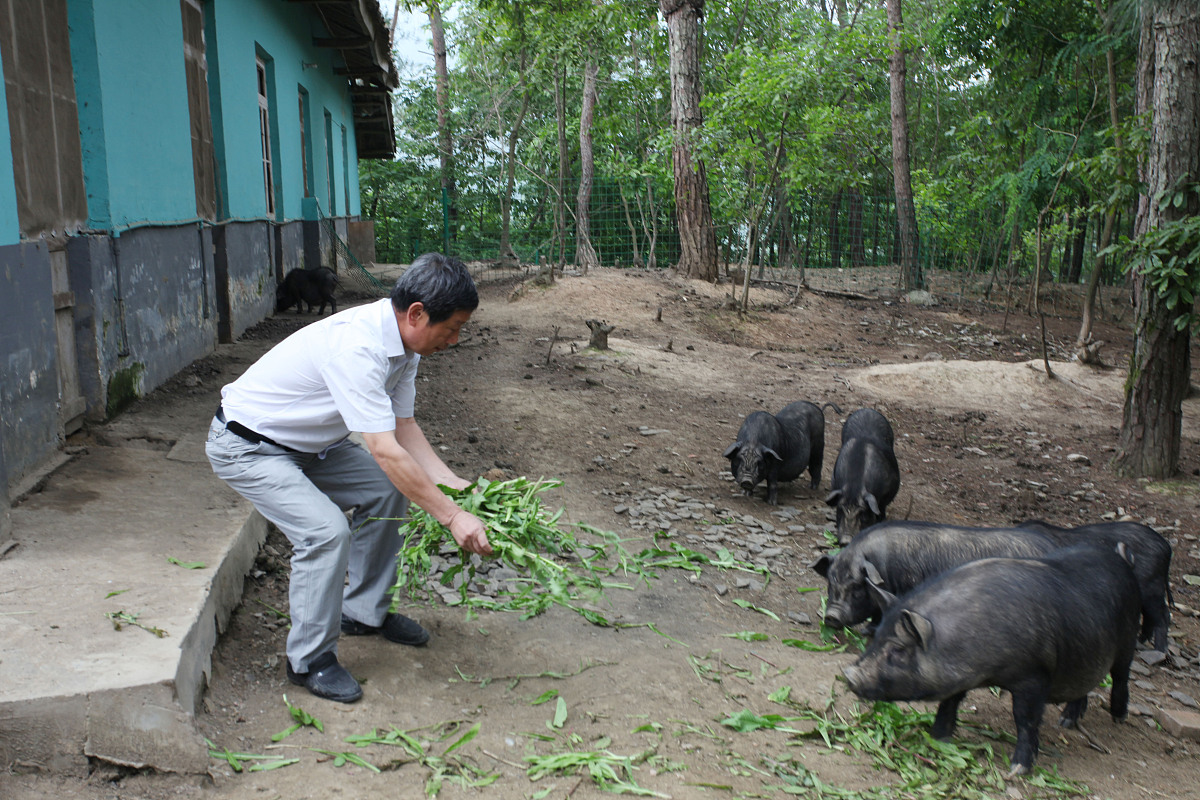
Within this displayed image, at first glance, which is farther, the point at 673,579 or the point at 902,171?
the point at 902,171

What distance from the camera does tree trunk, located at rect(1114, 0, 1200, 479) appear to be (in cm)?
653

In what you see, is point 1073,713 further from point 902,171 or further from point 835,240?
point 835,240

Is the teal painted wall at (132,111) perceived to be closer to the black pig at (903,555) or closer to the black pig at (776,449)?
the black pig at (776,449)

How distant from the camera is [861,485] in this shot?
5676 mm

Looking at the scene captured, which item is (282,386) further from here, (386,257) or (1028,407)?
(386,257)

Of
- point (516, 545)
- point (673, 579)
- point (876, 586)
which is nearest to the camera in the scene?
point (516, 545)

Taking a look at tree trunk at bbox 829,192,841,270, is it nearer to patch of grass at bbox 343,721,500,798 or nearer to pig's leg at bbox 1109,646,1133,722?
pig's leg at bbox 1109,646,1133,722

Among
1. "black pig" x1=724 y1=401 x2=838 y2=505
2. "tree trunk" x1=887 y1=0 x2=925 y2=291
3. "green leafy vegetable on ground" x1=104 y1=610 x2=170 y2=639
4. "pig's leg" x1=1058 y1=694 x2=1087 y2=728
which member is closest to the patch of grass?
"green leafy vegetable on ground" x1=104 y1=610 x2=170 y2=639

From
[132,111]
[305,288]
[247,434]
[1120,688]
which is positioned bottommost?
[1120,688]

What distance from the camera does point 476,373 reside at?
888 cm

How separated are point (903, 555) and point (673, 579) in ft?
3.80

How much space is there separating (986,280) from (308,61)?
556 inches

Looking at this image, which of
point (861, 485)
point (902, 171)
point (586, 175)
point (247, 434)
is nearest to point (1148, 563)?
point (861, 485)

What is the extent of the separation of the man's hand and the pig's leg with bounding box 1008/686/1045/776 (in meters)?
2.02
